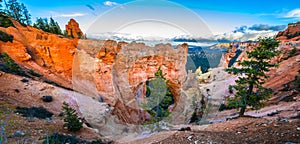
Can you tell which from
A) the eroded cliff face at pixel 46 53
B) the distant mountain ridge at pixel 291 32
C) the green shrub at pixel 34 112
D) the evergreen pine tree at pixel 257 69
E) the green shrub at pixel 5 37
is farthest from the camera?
the distant mountain ridge at pixel 291 32

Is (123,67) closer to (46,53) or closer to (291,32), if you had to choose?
(46,53)

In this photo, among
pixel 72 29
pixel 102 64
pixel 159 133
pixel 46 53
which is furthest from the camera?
pixel 72 29

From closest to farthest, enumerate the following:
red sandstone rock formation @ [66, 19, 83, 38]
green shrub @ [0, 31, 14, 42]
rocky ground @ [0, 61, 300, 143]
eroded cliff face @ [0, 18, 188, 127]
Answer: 1. rocky ground @ [0, 61, 300, 143]
2. green shrub @ [0, 31, 14, 42]
3. eroded cliff face @ [0, 18, 188, 127]
4. red sandstone rock formation @ [66, 19, 83, 38]

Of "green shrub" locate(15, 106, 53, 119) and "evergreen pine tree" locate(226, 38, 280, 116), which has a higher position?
"evergreen pine tree" locate(226, 38, 280, 116)

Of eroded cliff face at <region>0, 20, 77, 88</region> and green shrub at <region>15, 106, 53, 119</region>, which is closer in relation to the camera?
green shrub at <region>15, 106, 53, 119</region>

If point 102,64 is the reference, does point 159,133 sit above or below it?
below

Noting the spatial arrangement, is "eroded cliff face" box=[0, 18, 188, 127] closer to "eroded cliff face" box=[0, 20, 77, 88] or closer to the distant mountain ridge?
"eroded cliff face" box=[0, 20, 77, 88]

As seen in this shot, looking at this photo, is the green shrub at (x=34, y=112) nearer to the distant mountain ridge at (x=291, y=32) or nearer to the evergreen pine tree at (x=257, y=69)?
the evergreen pine tree at (x=257, y=69)

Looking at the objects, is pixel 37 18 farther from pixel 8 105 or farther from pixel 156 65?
pixel 8 105

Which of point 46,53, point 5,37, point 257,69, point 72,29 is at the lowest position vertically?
point 257,69

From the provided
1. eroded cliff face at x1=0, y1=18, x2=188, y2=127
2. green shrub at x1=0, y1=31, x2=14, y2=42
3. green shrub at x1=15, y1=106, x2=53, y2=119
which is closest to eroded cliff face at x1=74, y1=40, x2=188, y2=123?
eroded cliff face at x1=0, y1=18, x2=188, y2=127

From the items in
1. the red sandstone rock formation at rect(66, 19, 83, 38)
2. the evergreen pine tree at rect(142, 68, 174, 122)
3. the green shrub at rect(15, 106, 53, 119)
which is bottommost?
the green shrub at rect(15, 106, 53, 119)

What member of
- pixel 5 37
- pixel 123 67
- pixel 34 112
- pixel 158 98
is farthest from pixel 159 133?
pixel 5 37

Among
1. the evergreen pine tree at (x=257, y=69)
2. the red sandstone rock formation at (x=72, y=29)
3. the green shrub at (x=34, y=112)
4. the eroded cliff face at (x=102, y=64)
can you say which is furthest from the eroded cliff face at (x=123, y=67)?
the red sandstone rock formation at (x=72, y=29)
